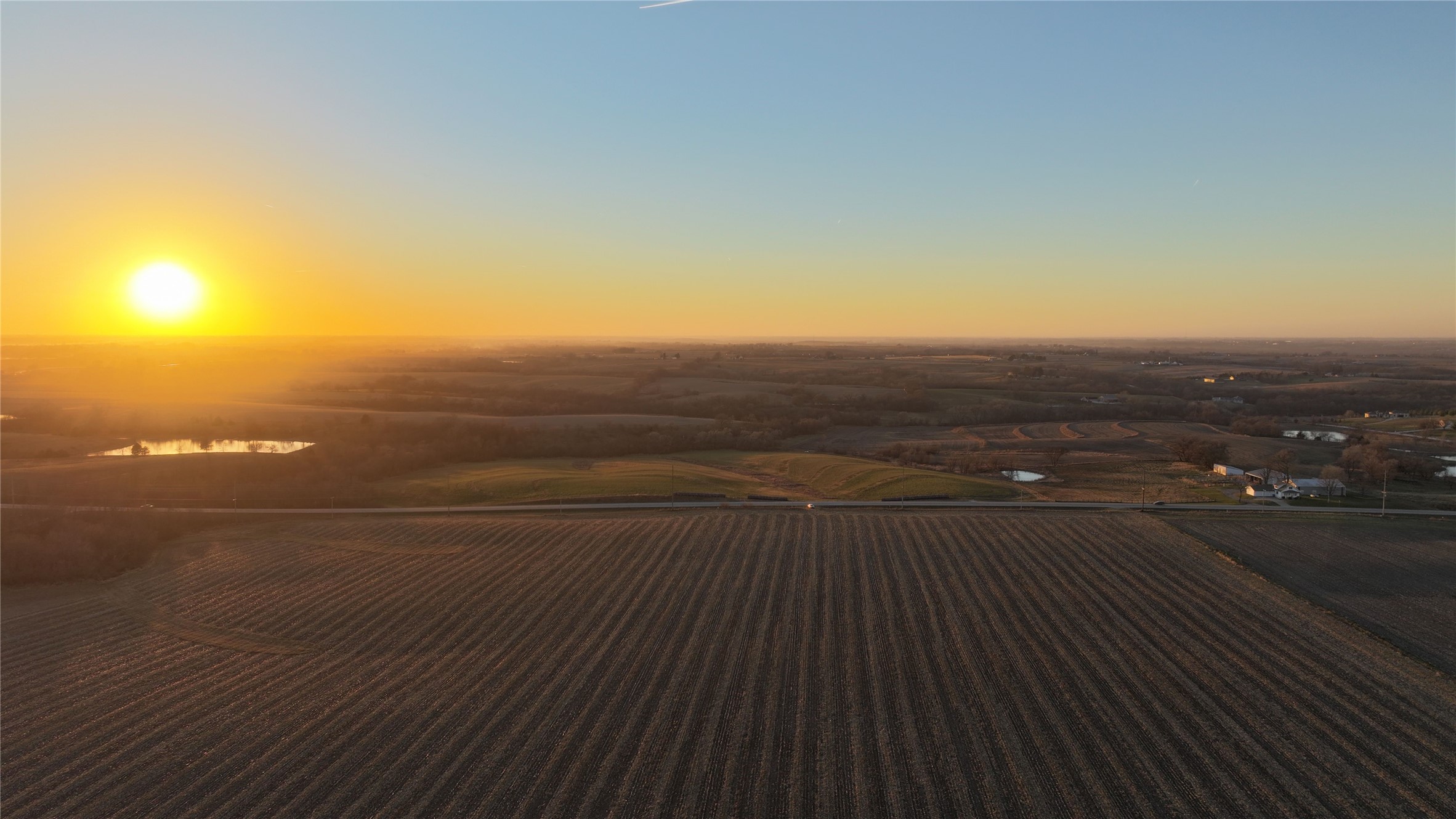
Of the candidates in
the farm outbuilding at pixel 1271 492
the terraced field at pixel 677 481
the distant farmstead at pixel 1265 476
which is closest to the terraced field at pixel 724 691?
the terraced field at pixel 677 481

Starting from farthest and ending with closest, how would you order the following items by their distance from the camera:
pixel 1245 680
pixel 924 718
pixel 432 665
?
pixel 432 665, pixel 1245 680, pixel 924 718

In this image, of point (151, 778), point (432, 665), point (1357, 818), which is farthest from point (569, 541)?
point (1357, 818)

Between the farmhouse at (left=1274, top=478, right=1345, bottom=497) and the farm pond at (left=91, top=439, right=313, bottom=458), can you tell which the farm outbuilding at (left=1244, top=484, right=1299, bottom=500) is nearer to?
the farmhouse at (left=1274, top=478, right=1345, bottom=497)

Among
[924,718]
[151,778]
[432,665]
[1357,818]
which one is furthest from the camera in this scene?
[432,665]

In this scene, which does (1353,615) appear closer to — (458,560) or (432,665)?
(432,665)

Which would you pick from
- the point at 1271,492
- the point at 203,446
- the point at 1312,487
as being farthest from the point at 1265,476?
the point at 203,446

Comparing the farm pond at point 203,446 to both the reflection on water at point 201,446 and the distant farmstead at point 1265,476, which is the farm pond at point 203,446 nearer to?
Answer: the reflection on water at point 201,446

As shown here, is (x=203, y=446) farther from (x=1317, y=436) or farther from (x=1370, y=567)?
(x=1317, y=436)

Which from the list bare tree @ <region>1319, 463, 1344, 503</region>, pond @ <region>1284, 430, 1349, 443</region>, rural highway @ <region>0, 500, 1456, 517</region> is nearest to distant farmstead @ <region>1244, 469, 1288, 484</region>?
bare tree @ <region>1319, 463, 1344, 503</region>
